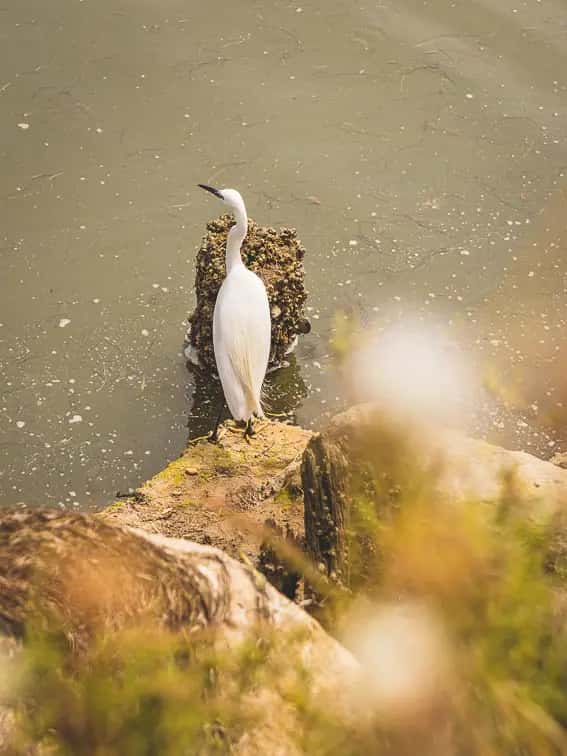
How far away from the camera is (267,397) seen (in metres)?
2.85

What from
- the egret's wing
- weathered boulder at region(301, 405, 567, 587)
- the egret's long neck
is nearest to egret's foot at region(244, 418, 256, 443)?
the egret's wing

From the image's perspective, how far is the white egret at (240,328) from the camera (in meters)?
2.44

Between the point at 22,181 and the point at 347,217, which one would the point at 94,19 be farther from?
the point at 347,217

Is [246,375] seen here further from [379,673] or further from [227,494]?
[379,673]

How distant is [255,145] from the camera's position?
12.0 feet

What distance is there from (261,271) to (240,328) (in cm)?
29

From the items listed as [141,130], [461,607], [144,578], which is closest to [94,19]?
[141,130]

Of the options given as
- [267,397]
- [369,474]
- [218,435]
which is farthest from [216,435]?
[369,474]

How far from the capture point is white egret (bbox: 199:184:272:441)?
96.0 inches

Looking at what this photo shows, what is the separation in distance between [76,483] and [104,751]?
6.24 ft

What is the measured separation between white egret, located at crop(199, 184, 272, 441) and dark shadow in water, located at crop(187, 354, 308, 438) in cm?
29

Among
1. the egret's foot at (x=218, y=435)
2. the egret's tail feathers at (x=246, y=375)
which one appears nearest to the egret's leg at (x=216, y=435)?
the egret's foot at (x=218, y=435)

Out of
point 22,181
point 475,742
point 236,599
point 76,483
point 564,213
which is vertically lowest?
point 76,483

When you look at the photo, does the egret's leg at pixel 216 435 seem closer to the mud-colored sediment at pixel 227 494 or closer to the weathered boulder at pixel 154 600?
the mud-colored sediment at pixel 227 494
